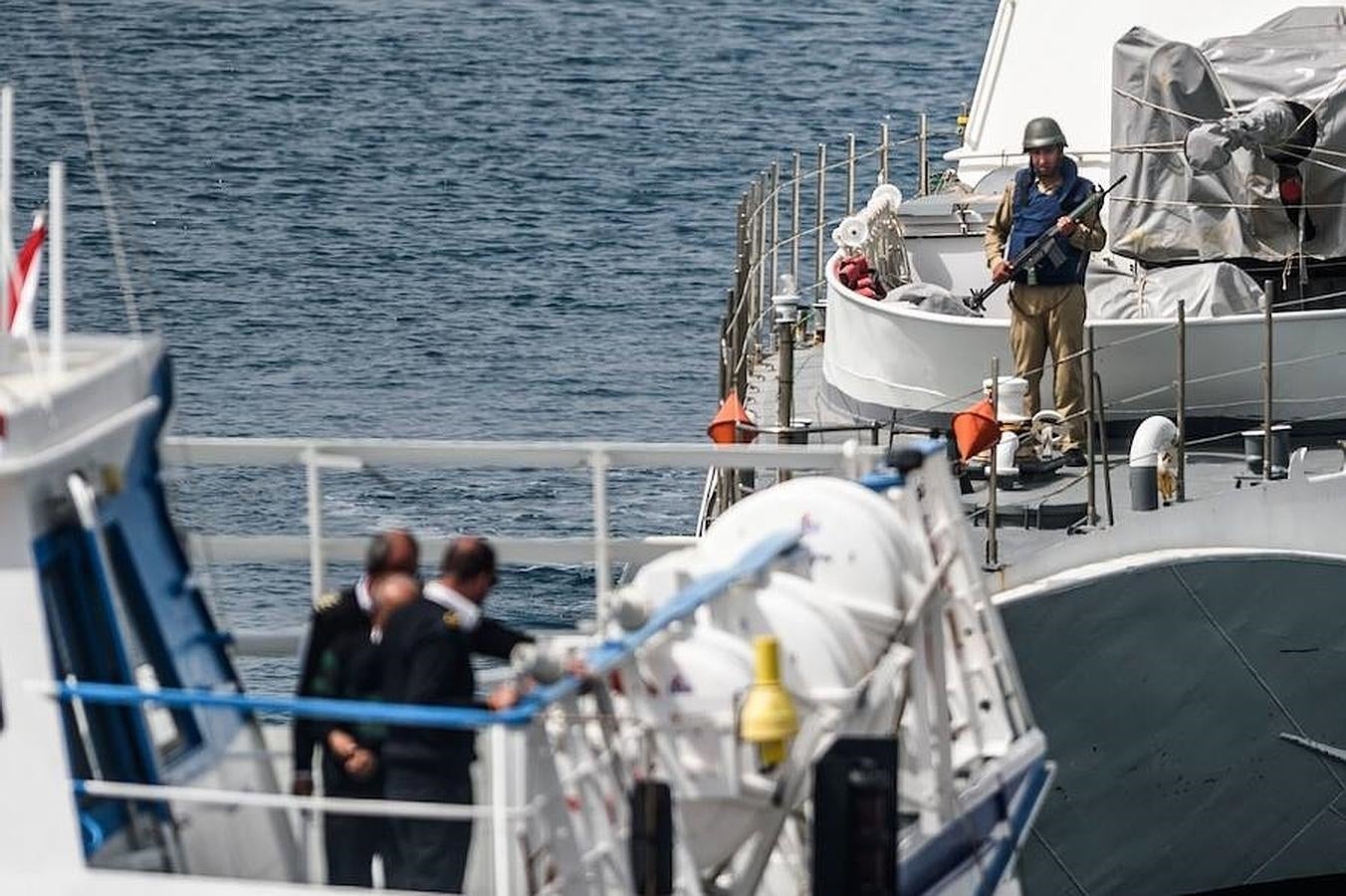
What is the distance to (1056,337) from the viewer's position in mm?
19828

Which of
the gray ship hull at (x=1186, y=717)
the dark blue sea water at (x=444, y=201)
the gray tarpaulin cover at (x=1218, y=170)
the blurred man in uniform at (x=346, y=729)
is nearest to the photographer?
the blurred man in uniform at (x=346, y=729)

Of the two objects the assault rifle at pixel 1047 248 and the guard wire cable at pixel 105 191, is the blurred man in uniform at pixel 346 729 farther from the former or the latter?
the assault rifle at pixel 1047 248

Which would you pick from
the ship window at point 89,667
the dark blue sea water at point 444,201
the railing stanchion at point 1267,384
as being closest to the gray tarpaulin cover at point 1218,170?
the railing stanchion at point 1267,384

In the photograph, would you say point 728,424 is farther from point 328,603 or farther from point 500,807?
point 500,807

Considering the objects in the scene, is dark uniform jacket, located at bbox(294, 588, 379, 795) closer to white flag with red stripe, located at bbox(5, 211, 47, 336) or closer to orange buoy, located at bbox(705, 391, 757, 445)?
white flag with red stripe, located at bbox(5, 211, 47, 336)

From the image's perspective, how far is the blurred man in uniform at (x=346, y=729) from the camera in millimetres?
10992

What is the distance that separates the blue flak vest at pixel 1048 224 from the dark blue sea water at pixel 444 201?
4450mm

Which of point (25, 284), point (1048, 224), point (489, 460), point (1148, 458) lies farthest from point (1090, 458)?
point (25, 284)

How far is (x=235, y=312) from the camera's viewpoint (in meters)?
44.1

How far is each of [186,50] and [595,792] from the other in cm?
6608

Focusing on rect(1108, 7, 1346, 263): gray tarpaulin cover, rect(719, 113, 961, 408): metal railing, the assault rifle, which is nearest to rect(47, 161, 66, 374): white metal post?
the assault rifle

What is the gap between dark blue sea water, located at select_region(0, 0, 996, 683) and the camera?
34287mm

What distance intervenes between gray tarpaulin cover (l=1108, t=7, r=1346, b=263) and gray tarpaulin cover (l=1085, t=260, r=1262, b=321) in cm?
26

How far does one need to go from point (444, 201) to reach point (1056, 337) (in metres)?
37.1
